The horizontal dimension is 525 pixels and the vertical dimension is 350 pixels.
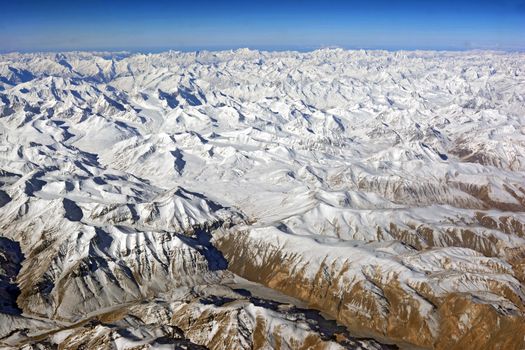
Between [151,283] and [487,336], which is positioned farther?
[151,283]

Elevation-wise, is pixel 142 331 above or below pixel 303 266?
above

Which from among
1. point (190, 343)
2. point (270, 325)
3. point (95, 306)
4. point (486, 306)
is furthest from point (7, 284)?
point (486, 306)

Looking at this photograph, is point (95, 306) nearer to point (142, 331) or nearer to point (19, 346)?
point (19, 346)

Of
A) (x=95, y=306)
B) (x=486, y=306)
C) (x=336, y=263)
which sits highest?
(x=486, y=306)

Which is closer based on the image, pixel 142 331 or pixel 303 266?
pixel 142 331

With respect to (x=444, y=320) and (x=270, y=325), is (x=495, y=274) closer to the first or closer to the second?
(x=444, y=320)

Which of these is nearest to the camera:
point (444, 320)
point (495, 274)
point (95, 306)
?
point (444, 320)

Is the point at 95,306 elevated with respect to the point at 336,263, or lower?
lower

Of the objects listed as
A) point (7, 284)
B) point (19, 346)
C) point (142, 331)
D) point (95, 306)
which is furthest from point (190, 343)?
point (7, 284)

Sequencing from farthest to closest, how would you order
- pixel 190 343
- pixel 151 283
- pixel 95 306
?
pixel 151 283, pixel 95 306, pixel 190 343
